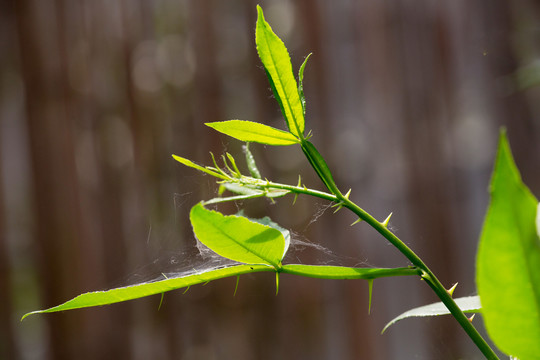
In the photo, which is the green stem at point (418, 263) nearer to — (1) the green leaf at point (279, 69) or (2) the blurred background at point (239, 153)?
(1) the green leaf at point (279, 69)

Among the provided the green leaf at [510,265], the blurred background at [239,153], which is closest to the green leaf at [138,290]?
the green leaf at [510,265]

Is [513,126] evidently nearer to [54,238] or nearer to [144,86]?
[144,86]

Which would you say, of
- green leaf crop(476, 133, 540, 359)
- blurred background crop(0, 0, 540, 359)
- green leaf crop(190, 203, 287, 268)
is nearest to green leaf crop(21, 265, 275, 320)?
green leaf crop(190, 203, 287, 268)

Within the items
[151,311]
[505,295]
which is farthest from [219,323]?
[505,295]

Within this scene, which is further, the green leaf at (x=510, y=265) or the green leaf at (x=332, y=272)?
the green leaf at (x=332, y=272)

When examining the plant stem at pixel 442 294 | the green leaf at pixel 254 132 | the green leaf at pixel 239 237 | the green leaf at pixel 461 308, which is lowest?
the green leaf at pixel 461 308

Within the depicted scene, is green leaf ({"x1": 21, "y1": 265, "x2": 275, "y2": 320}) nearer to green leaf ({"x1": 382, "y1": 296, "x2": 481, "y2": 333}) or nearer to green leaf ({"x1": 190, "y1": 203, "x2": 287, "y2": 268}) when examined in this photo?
green leaf ({"x1": 190, "y1": 203, "x2": 287, "y2": 268})

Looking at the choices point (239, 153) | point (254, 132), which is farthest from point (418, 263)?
point (239, 153)
